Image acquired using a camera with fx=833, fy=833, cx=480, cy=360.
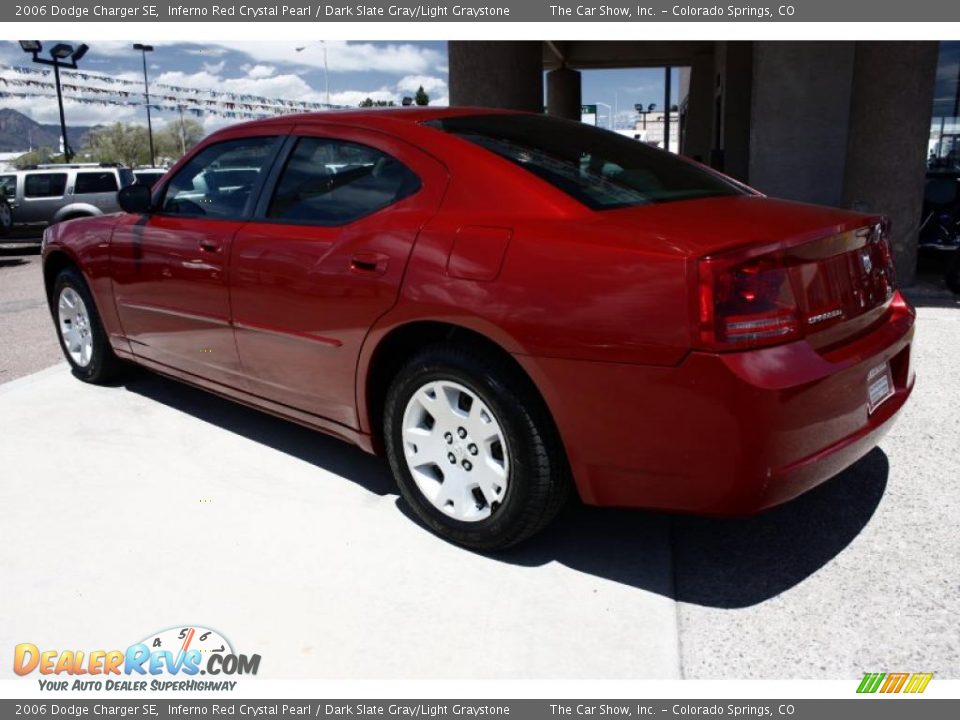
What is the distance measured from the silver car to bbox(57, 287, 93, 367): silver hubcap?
12304 millimetres

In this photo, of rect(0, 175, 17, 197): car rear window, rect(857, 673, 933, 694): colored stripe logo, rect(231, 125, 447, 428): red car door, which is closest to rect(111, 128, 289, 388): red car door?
rect(231, 125, 447, 428): red car door

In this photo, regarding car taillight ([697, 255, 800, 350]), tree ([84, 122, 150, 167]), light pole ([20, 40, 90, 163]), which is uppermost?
light pole ([20, 40, 90, 163])

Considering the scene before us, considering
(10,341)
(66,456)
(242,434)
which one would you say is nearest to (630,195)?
(242,434)

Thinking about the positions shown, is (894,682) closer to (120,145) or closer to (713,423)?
(713,423)

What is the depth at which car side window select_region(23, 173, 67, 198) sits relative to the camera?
16.6 m

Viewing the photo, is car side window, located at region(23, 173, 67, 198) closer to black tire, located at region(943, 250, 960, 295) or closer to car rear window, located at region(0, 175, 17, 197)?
car rear window, located at region(0, 175, 17, 197)

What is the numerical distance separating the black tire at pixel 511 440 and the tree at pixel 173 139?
93846 millimetres

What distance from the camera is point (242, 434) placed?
4.34 m

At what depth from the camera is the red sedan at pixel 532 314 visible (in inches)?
93.8

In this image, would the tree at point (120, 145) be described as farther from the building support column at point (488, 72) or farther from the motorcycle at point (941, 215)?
the motorcycle at point (941, 215)

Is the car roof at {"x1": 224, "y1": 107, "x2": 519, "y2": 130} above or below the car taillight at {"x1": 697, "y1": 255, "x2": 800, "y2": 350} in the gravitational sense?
above

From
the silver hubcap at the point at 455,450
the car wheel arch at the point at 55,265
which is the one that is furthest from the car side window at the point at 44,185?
the silver hubcap at the point at 455,450
